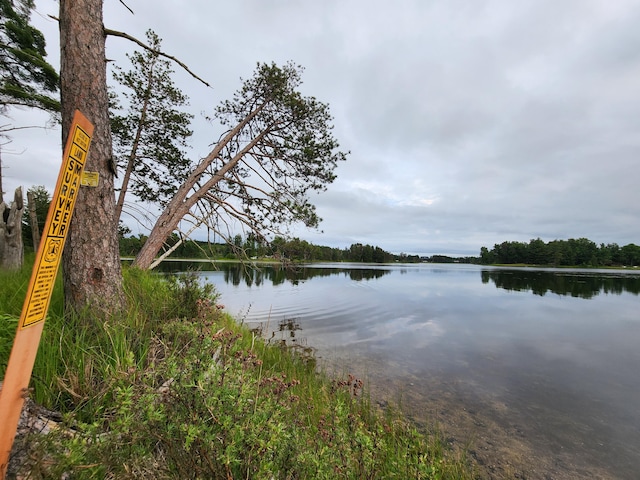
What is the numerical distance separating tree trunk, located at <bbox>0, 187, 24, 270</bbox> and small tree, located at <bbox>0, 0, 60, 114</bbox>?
3.30 meters

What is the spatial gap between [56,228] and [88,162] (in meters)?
2.48

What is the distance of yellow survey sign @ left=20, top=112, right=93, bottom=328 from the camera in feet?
4.93

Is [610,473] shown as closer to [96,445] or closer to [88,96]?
[96,445]

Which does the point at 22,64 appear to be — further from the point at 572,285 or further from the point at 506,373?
the point at 572,285

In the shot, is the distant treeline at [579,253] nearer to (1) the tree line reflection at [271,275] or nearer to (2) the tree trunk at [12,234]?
(1) the tree line reflection at [271,275]

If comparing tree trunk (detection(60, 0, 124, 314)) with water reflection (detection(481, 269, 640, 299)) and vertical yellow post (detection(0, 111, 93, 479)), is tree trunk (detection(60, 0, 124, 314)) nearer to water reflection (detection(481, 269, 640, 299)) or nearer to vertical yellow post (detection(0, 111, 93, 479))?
vertical yellow post (detection(0, 111, 93, 479))

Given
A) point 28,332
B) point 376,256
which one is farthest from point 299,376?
point 376,256

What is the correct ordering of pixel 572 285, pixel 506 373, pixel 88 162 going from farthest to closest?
pixel 572 285 → pixel 506 373 → pixel 88 162

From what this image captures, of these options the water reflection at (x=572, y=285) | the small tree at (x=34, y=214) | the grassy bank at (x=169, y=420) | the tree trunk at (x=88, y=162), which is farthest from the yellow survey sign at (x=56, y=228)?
the water reflection at (x=572, y=285)

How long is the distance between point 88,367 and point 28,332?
125cm

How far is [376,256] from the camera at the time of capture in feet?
507

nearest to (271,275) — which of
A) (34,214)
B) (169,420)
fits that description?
(34,214)

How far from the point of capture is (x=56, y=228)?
163cm

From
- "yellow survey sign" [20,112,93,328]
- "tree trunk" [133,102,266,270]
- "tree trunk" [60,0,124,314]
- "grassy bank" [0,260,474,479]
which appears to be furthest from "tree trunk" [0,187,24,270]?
"yellow survey sign" [20,112,93,328]
